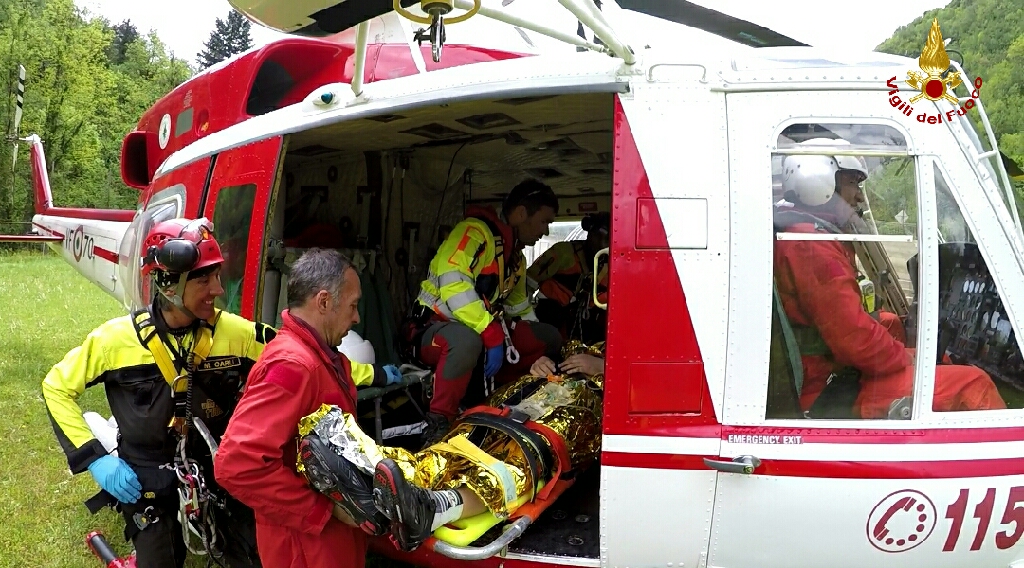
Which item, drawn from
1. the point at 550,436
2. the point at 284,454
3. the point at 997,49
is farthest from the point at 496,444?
the point at 997,49

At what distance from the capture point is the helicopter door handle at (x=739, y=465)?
227cm

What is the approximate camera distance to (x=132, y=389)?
8.58 ft

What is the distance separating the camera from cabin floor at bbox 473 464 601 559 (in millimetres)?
2631

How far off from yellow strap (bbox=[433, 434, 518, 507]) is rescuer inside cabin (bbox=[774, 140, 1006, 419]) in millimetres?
1095

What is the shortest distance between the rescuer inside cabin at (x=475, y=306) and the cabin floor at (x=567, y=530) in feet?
2.37

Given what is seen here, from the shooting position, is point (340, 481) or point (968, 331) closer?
point (340, 481)

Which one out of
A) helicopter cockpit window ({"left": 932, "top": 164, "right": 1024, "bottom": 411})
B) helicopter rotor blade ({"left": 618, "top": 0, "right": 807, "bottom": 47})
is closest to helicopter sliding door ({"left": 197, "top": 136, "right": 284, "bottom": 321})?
helicopter rotor blade ({"left": 618, "top": 0, "right": 807, "bottom": 47})

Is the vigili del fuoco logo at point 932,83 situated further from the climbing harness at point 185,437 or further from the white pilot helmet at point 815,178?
the climbing harness at point 185,437

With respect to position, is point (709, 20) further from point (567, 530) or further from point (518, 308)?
point (567, 530)

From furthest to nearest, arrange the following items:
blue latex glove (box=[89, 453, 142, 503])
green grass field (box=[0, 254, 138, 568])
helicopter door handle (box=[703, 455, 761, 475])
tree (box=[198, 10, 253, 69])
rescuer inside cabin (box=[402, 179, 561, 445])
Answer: tree (box=[198, 10, 253, 69]) < green grass field (box=[0, 254, 138, 568]) < rescuer inside cabin (box=[402, 179, 561, 445]) < blue latex glove (box=[89, 453, 142, 503]) < helicopter door handle (box=[703, 455, 761, 475])

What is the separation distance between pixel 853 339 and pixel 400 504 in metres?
1.61

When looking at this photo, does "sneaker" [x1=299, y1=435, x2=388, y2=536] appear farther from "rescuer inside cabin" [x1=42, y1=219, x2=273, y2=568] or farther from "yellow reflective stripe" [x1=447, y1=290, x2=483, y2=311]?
"yellow reflective stripe" [x1=447, y1=290, x2=483, y2=311]

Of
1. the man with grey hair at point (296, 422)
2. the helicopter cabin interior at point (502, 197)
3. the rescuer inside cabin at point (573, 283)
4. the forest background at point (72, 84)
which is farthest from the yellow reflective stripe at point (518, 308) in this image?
the forest background at point (72, 84)

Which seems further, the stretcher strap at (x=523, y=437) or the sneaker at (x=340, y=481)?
the stretcher strap at (x=523, y=437)
